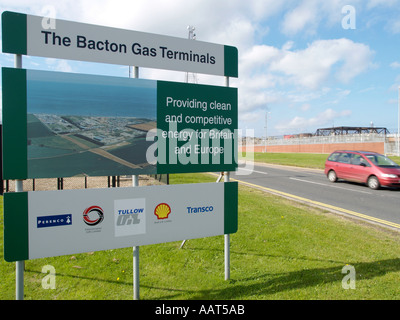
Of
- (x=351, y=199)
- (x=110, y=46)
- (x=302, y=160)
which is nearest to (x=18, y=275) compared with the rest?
(x=110, y=46)

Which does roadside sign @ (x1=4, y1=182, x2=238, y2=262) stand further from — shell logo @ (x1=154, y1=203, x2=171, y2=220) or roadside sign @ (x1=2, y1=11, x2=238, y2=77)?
roadside sign @ (x1=2, y1=11, x2=238, y2=77)

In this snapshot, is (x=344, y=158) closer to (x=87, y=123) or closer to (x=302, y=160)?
(x=87, y=123)

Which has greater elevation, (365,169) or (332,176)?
(365,169)

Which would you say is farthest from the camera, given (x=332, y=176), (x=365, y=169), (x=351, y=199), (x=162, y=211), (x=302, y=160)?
(x=302, y=160)

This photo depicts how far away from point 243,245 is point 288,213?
2.94 m

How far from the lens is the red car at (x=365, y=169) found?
12.2m

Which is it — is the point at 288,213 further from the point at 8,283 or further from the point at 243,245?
the point at 8,283

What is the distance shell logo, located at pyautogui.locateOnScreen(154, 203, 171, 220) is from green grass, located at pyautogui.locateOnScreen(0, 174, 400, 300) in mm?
906

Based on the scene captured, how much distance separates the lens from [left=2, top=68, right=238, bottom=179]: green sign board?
3039 mm

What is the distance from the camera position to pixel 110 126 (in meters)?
3.47

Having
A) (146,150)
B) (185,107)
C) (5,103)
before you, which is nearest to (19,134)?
(5,103)

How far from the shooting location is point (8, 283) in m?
3.65

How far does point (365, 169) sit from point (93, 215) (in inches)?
521

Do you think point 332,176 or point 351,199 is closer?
point 351,199
